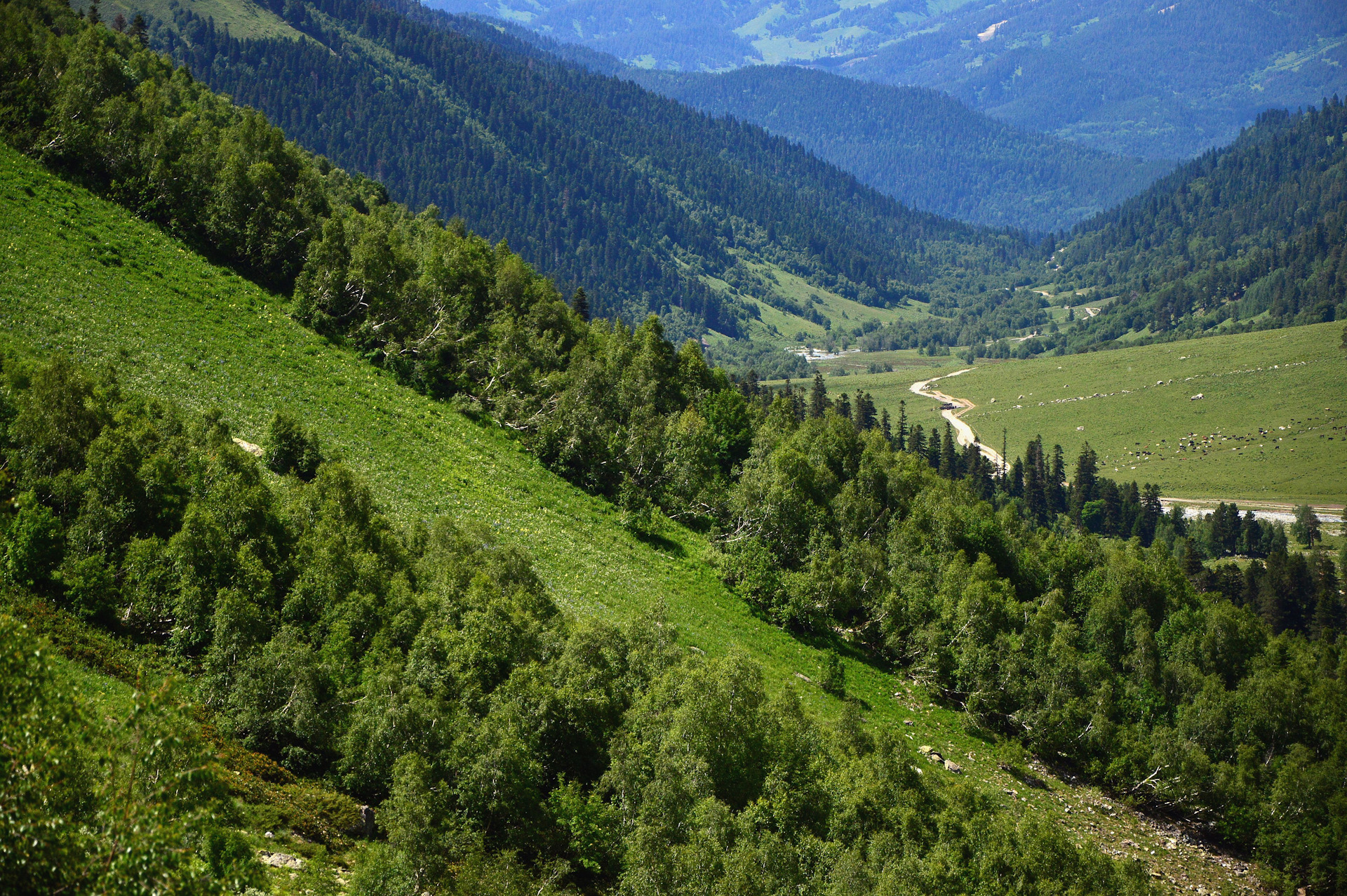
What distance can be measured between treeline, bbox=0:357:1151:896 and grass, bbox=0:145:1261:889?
36.4 ft

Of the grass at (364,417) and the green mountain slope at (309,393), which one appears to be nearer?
the grass at (364,417)

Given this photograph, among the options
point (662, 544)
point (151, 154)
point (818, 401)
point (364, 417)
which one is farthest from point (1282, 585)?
point (151, 154)

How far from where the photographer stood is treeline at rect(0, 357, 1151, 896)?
32156 millimetres

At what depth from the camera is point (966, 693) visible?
223ft

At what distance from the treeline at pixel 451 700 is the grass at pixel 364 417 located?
11.1 metres

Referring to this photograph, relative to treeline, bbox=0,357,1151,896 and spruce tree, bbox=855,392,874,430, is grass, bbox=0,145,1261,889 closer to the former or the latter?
treeline, bbox=0,357,1151,896

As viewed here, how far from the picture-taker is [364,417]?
68.2 meters

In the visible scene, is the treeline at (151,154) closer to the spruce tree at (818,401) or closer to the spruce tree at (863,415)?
the spruce tree at (818,401)

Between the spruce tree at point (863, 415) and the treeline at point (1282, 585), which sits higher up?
the spruce tree at point (863, 415)

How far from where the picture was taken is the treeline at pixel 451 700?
32.2m

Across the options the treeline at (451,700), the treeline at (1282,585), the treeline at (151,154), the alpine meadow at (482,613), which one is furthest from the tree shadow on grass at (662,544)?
the treeline at (1282,585)

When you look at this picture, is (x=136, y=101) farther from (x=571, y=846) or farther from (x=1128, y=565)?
(x=1128, y=565)

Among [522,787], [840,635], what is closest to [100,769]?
[522,787]

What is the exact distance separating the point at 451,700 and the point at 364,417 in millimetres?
37874
